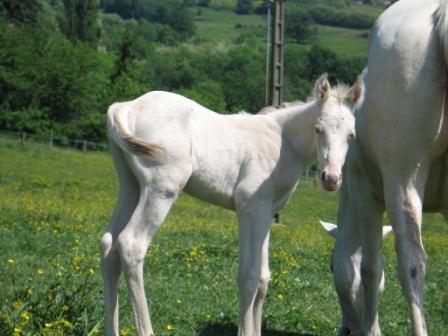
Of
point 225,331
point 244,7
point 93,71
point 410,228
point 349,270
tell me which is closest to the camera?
point 410,228

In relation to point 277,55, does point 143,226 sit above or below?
above

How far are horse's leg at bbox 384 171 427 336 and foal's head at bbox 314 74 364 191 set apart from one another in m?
0.55

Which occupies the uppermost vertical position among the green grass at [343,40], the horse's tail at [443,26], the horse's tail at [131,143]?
the horse's tail at [443,26]

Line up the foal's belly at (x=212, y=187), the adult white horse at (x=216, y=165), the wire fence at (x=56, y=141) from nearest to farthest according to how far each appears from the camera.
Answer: the adult white horse at (x=216, y=165), the foal's belly at (x=212, y=187), the wire fence at (x=56, y=141)

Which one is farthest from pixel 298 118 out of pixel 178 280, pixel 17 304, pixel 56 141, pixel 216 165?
pixel 56 141

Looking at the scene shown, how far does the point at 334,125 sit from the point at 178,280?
3.54 meters

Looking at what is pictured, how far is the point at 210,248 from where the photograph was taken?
11.7 meters

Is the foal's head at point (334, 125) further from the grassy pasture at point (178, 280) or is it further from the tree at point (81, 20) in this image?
the tree at point (81, 20)

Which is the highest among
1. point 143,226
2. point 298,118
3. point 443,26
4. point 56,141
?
point 443,26

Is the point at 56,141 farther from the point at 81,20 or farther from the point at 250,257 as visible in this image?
the point at 250,257

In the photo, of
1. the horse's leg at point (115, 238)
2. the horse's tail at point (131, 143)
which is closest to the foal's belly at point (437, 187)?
the horse's tail at point (131, 143)

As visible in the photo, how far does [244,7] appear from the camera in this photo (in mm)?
154375

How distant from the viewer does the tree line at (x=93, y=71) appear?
210 feet

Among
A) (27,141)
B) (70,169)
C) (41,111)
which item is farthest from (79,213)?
(41,111)
